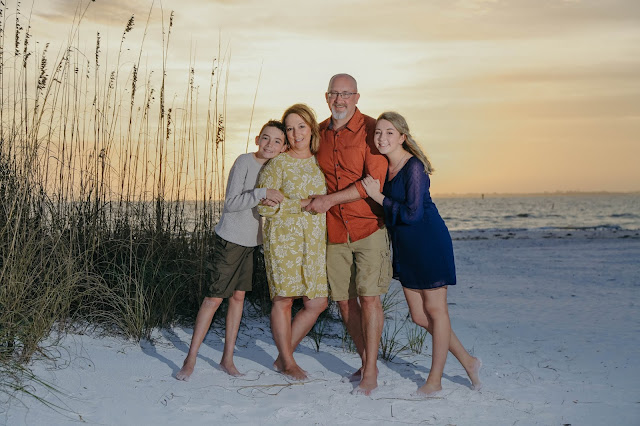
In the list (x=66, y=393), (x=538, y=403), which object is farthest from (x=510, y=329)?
(x=66, y=393)

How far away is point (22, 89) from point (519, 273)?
7.44 meters

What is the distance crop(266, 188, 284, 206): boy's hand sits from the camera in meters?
3.83

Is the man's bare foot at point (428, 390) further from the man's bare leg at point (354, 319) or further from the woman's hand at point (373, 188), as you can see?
the woman's hand at point (373, 188)

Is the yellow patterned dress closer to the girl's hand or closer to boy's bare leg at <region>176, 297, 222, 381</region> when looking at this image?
the girl's hand

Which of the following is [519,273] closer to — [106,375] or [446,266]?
[446,266]

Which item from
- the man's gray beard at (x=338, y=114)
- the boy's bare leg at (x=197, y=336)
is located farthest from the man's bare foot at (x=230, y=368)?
the man's gray beard at (x=338, y=114)

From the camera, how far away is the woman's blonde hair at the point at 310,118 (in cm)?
395

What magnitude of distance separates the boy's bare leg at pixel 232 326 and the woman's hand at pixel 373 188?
3.64 feet

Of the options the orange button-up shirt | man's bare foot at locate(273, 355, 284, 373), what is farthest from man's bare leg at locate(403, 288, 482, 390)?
man's bare foot at locate(273, 355, 284, 373)

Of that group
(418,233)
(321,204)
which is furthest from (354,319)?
(321,204)

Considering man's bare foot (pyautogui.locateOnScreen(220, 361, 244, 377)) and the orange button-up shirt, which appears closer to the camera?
the orange button-up shirt

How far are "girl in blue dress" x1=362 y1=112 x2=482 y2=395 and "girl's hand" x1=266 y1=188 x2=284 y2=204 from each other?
50 centimetres

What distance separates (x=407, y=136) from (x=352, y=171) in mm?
390

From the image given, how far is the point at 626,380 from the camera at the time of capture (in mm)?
4352
